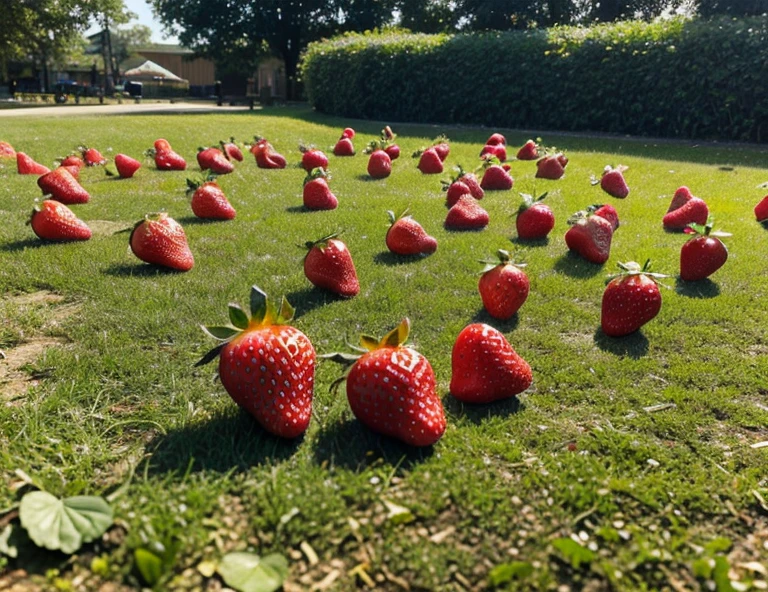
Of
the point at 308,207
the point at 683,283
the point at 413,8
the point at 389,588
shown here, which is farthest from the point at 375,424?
the point at 413,8

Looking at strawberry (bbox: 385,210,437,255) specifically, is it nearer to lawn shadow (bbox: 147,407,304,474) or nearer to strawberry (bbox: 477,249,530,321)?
strawberry (bbox: 477,249,530,321)

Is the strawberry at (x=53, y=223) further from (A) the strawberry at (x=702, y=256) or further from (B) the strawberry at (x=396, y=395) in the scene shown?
(A) the strawberry at (x=702, y=256)

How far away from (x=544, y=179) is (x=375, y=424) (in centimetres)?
608

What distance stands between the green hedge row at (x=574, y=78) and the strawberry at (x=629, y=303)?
10.4 meters

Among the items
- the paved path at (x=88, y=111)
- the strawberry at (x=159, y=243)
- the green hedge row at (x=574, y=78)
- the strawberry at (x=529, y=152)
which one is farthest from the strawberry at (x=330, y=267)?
the paved path at (x=88, y=111)

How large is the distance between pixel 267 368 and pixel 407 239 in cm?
251

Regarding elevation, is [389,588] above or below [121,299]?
below

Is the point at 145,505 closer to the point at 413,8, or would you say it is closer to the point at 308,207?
the point at 308,207

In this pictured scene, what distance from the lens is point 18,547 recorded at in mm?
1817

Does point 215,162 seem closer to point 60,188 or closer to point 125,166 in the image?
point 125,166

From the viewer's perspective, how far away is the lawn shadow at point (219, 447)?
7.15ft

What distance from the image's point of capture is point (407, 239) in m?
4.56

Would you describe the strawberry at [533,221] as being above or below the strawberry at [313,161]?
below

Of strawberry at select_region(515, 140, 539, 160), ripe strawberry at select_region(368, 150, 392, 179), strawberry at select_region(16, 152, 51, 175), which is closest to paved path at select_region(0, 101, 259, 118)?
strawberry at select_region(16, 152, 51, 175)
